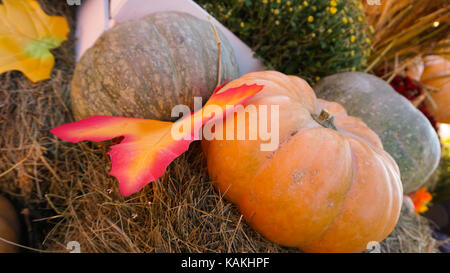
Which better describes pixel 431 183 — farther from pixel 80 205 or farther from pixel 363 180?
pixel 80 205

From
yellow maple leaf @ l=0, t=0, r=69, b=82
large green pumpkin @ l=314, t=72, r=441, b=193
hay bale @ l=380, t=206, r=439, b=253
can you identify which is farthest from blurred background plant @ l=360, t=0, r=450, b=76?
yellow maple leaf @ l=0, t=0, r=69, b=82

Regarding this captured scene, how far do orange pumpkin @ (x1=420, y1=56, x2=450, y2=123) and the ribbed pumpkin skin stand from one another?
187cm

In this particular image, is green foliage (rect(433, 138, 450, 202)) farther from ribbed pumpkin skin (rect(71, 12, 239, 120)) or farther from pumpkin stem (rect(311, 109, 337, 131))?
ribbed pumpkin skin (rect(71, 12, 239, 120))

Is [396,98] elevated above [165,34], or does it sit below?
below

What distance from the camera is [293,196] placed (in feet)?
2.69

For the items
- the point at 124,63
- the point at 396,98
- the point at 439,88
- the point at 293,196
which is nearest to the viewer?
the point at 293,196

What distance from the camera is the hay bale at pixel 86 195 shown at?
87 cm

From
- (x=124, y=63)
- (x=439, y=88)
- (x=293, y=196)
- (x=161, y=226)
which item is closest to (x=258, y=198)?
(x=293, y=196)

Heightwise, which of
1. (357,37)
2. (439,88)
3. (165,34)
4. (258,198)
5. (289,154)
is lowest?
(439,88)

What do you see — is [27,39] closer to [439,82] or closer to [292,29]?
[292,29]

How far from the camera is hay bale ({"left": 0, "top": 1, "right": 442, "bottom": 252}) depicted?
2.86 feet

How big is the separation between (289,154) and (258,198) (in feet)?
0.48

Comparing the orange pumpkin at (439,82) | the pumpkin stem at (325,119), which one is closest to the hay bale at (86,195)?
the pumpkin stem at (325,119)

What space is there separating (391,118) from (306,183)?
892mm
